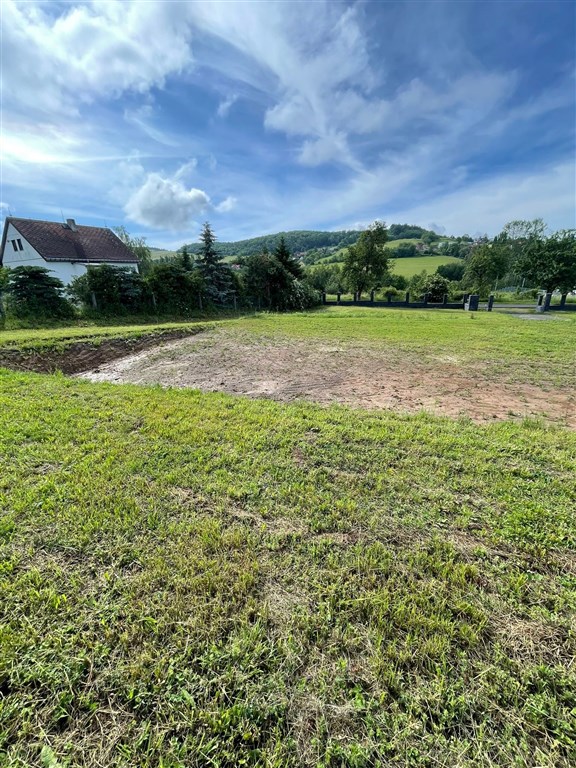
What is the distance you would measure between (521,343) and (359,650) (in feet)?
32.6

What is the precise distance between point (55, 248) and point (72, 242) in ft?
6.46

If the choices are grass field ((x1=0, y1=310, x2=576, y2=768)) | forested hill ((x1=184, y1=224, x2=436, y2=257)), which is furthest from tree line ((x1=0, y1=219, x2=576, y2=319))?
forested hill ((x1=184, y1=224, x2=436, y2=257))

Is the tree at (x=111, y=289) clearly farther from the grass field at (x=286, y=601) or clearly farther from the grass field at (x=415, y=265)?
the grass field at (x=415, y=265)

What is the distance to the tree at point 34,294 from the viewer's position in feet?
41.2

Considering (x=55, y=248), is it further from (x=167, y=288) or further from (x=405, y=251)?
(x=405, y=251)

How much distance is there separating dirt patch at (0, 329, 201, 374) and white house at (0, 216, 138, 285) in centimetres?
1481

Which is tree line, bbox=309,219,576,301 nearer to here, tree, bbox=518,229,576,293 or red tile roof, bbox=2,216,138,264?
tree, bbox=518,229,576,293

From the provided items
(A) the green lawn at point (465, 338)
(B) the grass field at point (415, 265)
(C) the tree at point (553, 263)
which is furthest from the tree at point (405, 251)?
(A) the green lawn at point (465, 338)

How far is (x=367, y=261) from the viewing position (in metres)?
30.3

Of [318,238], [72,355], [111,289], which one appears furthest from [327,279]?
[318,238]

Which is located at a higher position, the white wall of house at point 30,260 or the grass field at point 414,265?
the grass field at point 414,265

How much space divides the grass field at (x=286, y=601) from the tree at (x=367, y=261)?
29.8m

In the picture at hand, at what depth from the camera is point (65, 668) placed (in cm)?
144

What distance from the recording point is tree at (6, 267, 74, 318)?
12.6 m
